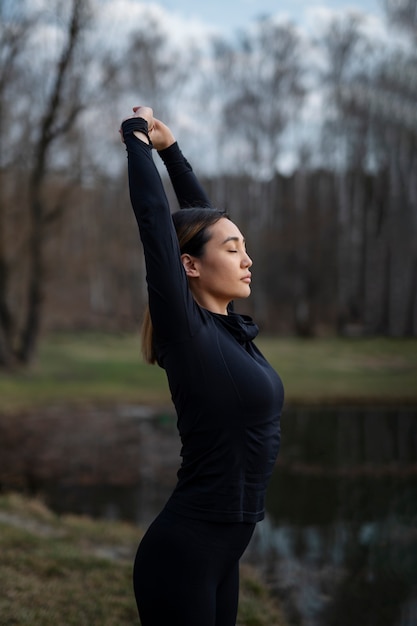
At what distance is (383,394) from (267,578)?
29.4 feet

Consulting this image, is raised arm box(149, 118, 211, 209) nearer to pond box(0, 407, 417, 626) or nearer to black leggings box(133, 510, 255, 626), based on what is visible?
black leggings box(133, 510, 255, 626)

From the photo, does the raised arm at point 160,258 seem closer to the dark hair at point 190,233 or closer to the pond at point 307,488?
the dark hair at point 190,233

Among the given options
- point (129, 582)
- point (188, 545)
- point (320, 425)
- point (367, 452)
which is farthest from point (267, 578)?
point (320, 425)

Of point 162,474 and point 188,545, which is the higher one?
point 188,545

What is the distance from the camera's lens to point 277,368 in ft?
A: 54.3

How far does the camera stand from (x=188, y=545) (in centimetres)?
169

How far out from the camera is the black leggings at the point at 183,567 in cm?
168

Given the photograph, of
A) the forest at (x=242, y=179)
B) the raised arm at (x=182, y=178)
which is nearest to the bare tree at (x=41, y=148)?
the forest at (x=242, y=179)

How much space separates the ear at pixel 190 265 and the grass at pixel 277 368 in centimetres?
1093

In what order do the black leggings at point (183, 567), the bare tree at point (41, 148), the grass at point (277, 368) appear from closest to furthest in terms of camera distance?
the black leggings at point (183, 567), the grass at point (277, 368), the bare tree at point (41, 148)

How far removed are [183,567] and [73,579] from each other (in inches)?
102

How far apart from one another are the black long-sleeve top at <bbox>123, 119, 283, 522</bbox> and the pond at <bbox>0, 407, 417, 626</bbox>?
2.60 m

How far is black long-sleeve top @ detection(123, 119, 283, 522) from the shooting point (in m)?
1.70

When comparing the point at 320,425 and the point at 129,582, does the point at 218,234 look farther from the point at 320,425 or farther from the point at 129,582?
the point at 320,425
